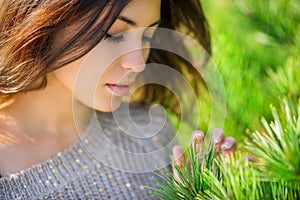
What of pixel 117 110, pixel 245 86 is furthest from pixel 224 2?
pixel 117 110

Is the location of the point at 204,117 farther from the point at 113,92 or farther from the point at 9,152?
the point at 9,152

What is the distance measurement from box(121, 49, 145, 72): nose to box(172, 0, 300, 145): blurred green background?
0.14 metres

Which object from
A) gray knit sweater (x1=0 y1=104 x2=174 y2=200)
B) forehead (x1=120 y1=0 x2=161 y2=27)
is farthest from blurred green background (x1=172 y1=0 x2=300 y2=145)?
gray knit sweater (x1=0 y1=104 x2=174 y2=200)

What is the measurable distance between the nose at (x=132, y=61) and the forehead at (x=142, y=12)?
0.15 ft

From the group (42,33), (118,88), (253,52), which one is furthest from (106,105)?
(253,52)

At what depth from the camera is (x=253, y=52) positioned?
60 centimetres

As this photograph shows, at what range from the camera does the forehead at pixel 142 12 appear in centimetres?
76

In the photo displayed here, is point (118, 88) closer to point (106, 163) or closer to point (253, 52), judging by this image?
point (106, 163)

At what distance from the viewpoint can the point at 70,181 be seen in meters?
0.85

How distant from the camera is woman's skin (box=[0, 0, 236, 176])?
30.5 inches

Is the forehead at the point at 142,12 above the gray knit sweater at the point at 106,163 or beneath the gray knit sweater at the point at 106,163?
above

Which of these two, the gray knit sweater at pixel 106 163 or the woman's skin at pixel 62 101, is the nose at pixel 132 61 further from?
the gray knit sweater at pixel 106 163

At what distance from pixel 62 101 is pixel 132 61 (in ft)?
0.55

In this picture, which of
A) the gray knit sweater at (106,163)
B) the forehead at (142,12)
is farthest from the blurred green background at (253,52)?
the gray knit sweater at (106,163)
